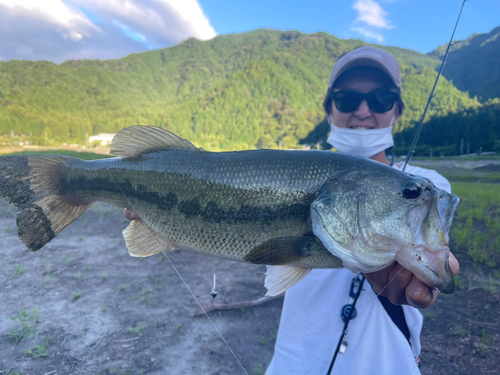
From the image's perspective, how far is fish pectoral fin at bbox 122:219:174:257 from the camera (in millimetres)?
2064

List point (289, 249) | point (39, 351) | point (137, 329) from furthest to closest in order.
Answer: point (137, 329), point (39, 351), point (289, 249)

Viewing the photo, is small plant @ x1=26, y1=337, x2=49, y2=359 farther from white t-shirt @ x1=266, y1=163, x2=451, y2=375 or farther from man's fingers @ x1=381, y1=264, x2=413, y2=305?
man's fingers @ x1=381, y1=264, x2=413, y2=305

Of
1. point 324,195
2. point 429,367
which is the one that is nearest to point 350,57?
point 324,195

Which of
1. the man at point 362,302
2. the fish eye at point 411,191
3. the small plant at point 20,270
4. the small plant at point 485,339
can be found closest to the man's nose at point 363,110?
the man at point 362,302

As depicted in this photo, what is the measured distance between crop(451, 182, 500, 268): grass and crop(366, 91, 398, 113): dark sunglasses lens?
6.20 metres

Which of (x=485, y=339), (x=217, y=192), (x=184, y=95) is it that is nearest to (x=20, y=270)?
(x=217, y=192)

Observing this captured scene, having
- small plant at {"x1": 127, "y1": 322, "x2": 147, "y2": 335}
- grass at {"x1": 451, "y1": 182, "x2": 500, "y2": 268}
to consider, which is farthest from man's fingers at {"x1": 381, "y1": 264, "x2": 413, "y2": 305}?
grass at {"x1": 451, "y1": 182, "x2": 500, "y2": 268}

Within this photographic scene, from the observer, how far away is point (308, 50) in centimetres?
16750

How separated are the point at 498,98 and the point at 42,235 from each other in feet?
34.2

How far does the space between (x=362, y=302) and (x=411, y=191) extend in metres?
1.17

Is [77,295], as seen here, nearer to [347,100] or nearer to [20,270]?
[20,270]

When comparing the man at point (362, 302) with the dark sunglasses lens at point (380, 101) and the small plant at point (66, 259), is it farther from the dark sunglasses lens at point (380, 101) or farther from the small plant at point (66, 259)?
the small plant at point (66, 259)

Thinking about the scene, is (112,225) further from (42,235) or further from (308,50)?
(308,50)

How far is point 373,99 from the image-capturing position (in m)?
2.85
